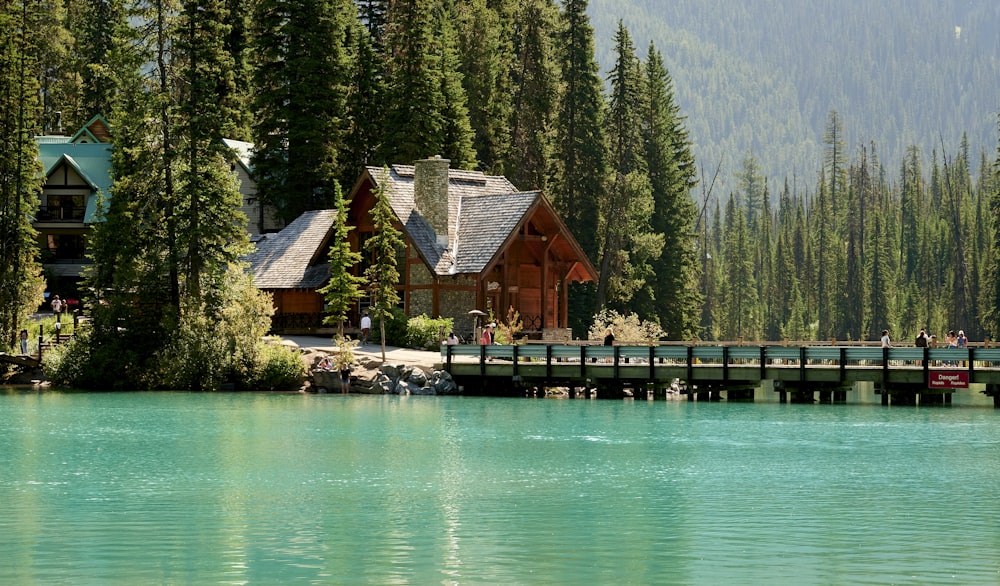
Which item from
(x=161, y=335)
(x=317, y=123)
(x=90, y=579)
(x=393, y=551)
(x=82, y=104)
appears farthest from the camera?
(x=82, y=104)

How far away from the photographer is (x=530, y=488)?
82.3 ft

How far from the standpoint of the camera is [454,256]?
60.3m

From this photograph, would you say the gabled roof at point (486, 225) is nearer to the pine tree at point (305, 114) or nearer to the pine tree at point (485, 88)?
the pine tree at point (305, 114)

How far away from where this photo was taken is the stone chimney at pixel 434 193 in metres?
61.1

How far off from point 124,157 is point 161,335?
8665 mm

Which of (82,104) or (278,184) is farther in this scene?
(82,104)

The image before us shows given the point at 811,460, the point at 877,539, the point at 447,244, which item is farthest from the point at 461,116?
the point at 877,539

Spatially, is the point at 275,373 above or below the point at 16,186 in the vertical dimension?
below

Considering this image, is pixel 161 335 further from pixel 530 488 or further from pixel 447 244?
pixel 530 488

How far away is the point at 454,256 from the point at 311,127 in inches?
639

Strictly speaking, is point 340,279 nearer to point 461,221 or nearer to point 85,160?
point 461,221

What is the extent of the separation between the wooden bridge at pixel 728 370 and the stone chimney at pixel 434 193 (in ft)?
33.2

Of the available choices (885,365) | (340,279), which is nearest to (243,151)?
(340,279)

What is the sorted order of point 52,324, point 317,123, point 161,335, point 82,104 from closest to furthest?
point 161,335 → point 52,324 → point 317,123 → point 82,104
